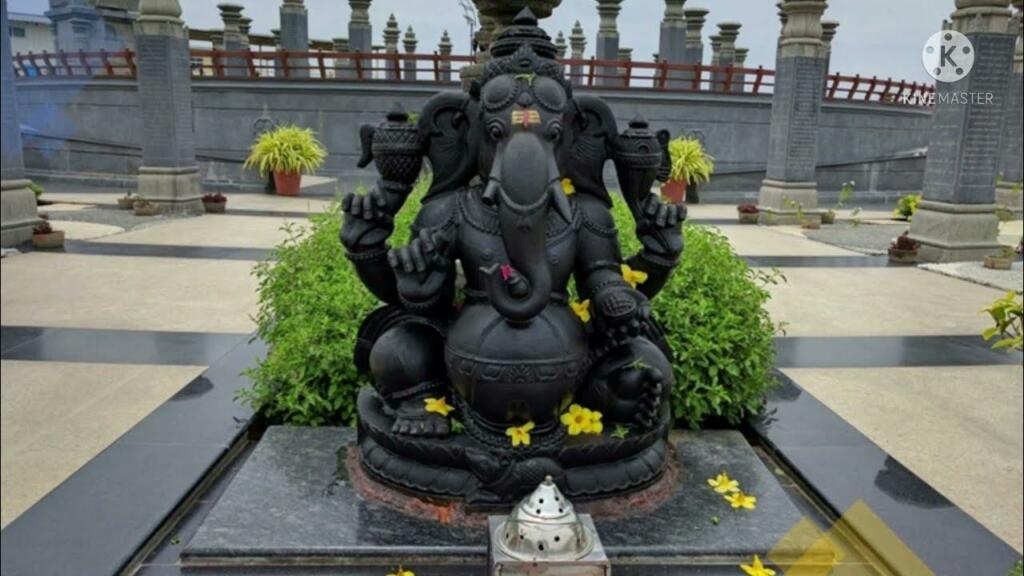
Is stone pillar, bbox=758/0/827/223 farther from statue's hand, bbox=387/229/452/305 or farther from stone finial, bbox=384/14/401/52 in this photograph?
stone finial, bbox=384/14/401/52

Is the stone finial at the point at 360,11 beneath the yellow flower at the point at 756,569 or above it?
above

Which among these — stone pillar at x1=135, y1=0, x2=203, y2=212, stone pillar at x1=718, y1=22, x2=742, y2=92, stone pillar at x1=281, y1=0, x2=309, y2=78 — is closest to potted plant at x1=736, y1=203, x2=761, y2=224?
stone pillar at x1=135, y1=0, x2=203, y2=212

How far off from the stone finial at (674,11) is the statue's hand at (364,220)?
21534 mm

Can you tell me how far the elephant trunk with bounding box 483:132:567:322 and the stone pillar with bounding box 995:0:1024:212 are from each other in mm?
14357

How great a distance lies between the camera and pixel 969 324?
578 centimetres

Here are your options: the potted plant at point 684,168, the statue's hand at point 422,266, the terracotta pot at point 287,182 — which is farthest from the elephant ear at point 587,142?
the terracotta pot at point 287,182

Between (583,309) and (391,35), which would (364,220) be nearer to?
(583,309)

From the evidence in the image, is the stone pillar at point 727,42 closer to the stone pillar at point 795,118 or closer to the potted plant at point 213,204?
the stone pillar at point 795,118

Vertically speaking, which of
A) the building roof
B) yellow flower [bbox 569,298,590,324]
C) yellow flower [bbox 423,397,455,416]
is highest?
the building roof

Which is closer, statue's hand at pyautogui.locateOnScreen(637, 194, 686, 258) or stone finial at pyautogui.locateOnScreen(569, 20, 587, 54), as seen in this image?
statue's hand at pyautogui.locateOnScreen(637, 194, 686, 258)

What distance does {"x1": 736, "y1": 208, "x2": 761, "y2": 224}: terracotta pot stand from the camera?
38.9 ft

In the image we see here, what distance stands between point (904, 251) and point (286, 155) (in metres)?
10.0

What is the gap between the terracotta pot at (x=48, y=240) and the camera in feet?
25.8

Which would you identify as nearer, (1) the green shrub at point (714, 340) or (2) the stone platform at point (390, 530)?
(2) the stone platform at point (390, 530)
